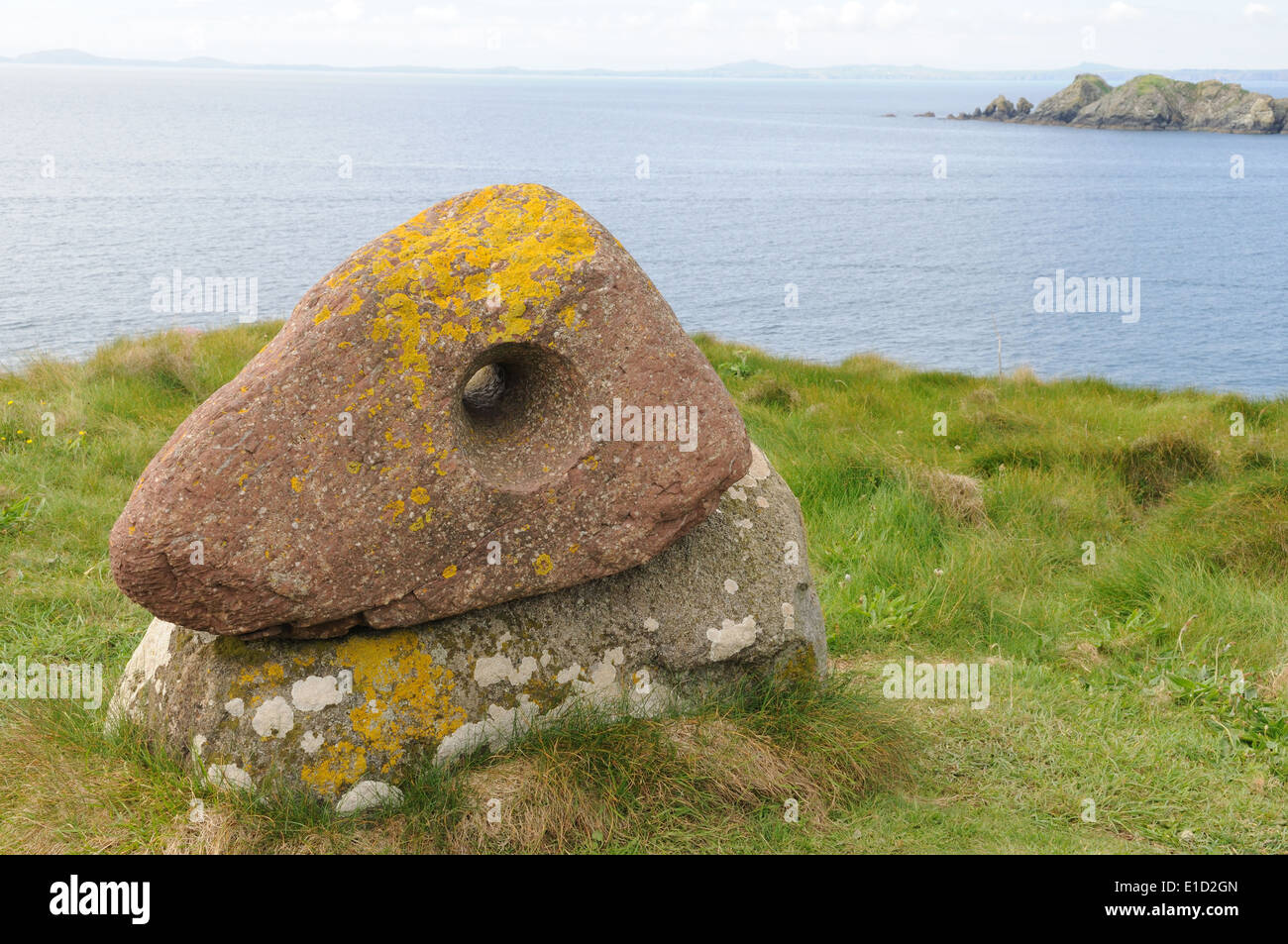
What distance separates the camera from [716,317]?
100 ft

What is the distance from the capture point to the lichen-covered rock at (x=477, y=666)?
4.39 m

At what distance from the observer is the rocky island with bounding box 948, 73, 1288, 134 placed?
103125 mm

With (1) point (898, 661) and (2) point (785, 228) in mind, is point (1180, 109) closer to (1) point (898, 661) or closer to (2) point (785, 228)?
(2) point (785, 228)

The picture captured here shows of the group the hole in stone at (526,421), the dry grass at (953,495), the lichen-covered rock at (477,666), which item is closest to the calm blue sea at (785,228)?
the dry grass at (953,495)

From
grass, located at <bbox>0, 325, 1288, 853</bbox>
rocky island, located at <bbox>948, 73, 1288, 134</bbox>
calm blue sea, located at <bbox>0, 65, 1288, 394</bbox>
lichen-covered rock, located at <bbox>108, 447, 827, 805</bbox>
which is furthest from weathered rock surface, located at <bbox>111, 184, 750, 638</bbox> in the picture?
rocky island, located at <bbox>948, 73, 1288, 134</bbox>

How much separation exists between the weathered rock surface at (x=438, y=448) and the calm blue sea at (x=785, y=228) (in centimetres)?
1356

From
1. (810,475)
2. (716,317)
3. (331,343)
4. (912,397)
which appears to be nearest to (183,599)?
(331,343)

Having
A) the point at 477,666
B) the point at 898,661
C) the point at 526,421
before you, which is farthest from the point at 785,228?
the point at 477,666

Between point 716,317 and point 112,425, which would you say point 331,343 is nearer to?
point 112,425

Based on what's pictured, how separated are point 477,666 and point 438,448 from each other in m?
1.01

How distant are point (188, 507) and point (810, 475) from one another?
588 centimetres

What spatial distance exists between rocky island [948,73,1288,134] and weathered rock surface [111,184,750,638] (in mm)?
118635

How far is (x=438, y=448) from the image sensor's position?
172 inches

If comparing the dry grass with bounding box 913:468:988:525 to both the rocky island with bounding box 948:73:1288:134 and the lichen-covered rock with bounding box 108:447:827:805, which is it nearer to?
the lichen-covered rock with bounding box 108:447:827:805
